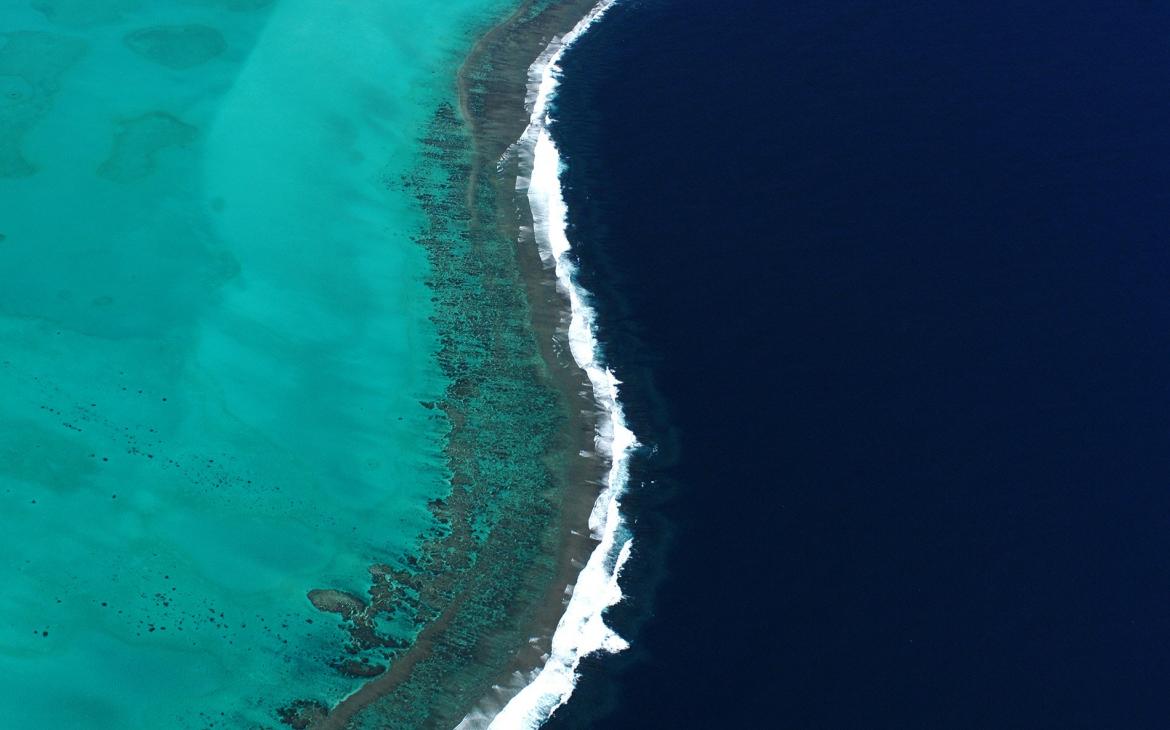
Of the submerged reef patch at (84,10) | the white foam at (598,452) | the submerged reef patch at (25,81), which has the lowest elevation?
the white foam at (598,452)

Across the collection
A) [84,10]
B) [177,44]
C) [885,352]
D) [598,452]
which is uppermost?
[84,10]

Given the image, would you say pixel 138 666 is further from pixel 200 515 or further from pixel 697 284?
pixel 697 284

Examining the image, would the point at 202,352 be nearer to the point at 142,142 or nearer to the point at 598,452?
the point at 142,142

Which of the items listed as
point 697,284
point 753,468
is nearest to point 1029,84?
point 697,284

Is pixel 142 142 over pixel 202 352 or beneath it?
over

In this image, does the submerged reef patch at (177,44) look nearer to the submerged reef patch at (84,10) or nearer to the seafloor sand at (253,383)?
the seafloor sand at (253,383)

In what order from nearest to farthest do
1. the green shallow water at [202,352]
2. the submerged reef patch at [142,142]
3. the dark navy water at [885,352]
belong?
the dark navy water at [885,352] < the green shallow water at [202,352] < the submerged reef patch at [142,142]

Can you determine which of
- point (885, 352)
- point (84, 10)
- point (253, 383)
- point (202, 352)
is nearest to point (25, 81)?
point (84, 10)

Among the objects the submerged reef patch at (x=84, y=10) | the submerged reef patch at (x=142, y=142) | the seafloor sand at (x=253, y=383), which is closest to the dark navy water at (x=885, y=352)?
the seafloor sand at (x=253, y=383)
